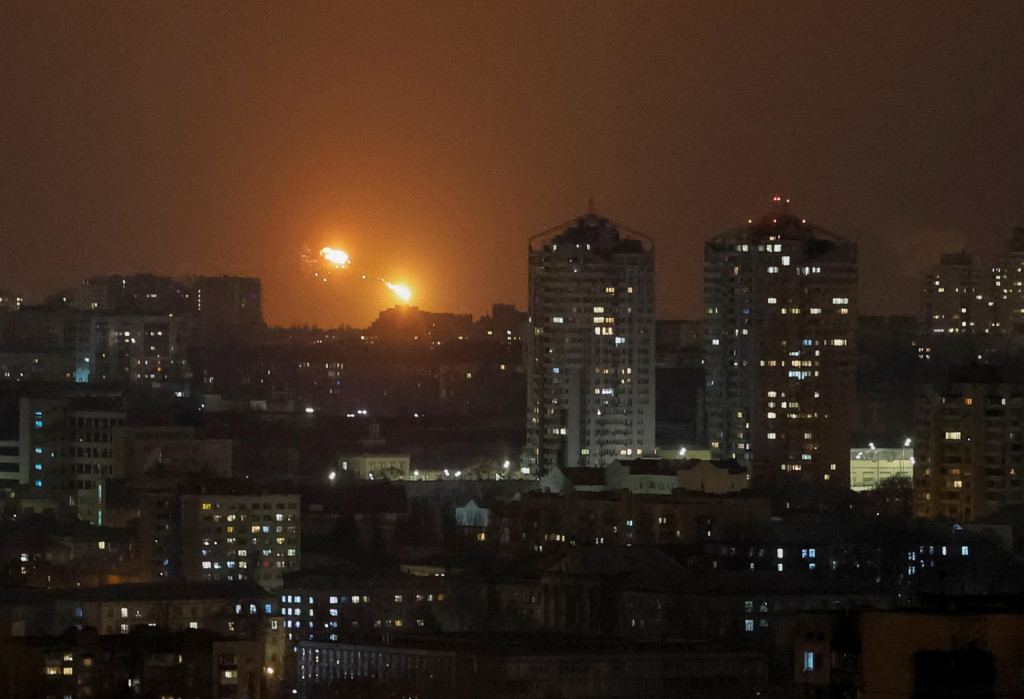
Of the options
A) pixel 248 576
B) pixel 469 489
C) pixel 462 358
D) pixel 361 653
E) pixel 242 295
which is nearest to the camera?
pixel 361 653

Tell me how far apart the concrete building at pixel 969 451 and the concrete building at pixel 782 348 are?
3844 mm

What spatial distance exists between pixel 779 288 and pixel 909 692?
1388 inches

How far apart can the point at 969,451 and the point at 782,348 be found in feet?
21.2

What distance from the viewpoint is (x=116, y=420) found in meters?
48.6

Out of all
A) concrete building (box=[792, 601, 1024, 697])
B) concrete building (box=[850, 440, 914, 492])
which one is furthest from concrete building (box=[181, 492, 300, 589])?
concrete building (box=[792, 601, 1024, 697])

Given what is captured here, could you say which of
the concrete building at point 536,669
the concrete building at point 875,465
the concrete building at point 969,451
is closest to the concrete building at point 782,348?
the concrete building at point 875,465

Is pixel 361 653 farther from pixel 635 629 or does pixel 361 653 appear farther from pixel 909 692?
pixel 909 692

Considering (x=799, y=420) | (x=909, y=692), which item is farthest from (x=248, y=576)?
(x=909, y=692)

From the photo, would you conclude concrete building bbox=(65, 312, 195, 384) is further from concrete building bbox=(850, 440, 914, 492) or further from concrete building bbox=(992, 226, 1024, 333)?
concrete building bbox=(850, 440, 914, 492)

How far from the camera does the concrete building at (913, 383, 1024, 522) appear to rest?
42.0 metres

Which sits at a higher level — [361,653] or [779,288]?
[779,288]

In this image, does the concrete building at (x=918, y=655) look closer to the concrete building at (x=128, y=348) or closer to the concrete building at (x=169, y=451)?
the concrete building at (x=169, y=451)

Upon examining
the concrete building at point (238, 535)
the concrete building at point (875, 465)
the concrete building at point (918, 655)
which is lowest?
the concrete building at point (918, 655)

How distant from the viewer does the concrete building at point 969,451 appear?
42031mm
